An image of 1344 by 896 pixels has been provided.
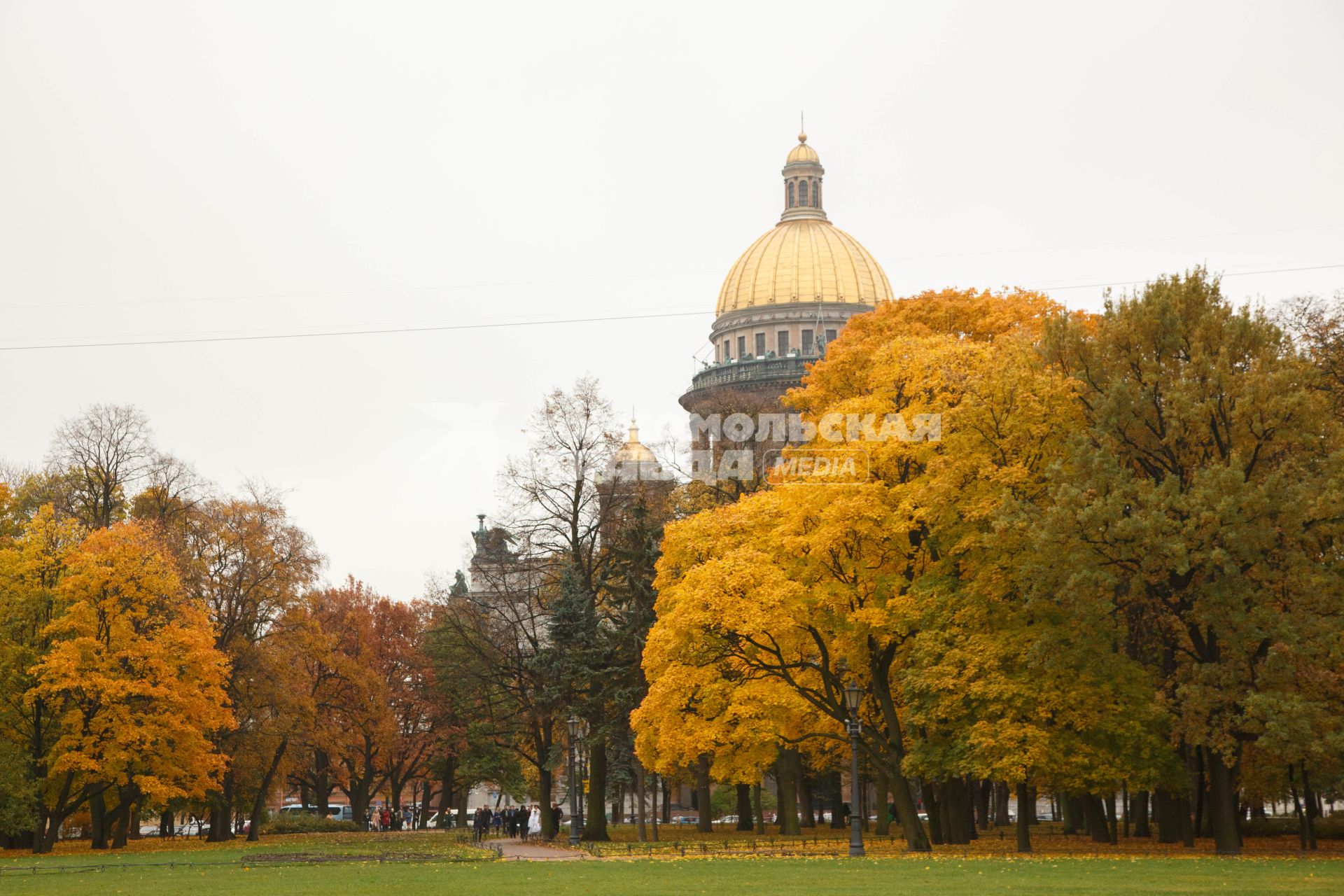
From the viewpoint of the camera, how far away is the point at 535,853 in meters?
42.2

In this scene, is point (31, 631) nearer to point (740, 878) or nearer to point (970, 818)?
point (740, 878)

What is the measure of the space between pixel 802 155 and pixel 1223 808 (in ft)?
296

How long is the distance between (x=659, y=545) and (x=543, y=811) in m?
11.1

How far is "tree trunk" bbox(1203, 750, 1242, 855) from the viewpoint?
33812mm

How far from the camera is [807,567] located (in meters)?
38.4

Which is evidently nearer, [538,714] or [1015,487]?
[1015,487]

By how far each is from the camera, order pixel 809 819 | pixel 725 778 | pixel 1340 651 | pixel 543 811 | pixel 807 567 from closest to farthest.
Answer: pixel 1340 651, pixel 807 567, pixel 725 778, pixel 543 811, pixel 809 819

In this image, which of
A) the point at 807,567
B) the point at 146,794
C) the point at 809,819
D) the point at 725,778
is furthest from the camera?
the point at 809,819

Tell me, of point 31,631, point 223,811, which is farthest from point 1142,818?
point 31,631

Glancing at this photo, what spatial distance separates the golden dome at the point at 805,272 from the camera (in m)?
110

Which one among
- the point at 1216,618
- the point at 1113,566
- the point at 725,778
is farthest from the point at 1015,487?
the point at 725,778

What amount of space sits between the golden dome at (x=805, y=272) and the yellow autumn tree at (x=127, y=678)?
6816 centimetres

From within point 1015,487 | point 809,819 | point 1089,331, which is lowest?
point 809,819

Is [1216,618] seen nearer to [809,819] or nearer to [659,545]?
[659,545]
